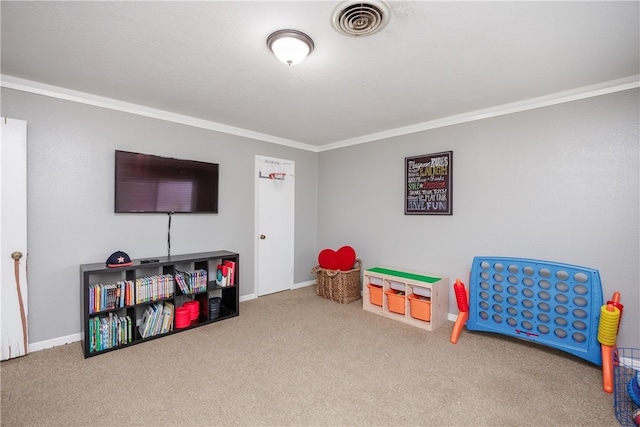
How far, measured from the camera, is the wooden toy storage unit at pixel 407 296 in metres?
3.27

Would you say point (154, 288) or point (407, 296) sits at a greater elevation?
point (154, 288)

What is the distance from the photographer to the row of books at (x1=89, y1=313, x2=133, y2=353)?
103 inches

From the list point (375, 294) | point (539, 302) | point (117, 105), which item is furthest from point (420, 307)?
point (117, 105)

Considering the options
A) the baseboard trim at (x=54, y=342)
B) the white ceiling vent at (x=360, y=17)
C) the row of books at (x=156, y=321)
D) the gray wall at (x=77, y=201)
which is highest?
the white ceiling vent at (x=360, y=17)

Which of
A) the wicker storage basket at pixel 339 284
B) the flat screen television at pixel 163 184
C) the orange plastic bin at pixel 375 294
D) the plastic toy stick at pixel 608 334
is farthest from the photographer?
the wicker storage basket at pixel 339 284

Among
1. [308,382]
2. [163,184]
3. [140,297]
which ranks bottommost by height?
[308,382]

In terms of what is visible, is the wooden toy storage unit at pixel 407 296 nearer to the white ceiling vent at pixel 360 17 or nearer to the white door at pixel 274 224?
the white door at pixel 274 224

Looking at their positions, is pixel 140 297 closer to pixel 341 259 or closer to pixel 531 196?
pixel 341 259

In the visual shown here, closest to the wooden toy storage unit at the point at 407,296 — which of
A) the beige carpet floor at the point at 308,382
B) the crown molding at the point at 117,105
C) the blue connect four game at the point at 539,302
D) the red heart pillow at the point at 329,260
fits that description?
the beige carpet floor at the point at 308,382

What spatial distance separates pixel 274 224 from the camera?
14.8 feet

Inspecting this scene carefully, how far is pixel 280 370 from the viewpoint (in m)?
2.40

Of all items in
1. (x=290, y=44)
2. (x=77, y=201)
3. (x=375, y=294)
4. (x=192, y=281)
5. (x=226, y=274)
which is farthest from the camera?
(x=375, y=294)

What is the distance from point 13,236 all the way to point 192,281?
1.50m

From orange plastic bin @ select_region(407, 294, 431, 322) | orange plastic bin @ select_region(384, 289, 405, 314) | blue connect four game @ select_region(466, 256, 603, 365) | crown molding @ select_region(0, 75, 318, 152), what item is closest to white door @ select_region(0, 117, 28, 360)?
crown molding @ select_region(0, 75, 318, 152)
